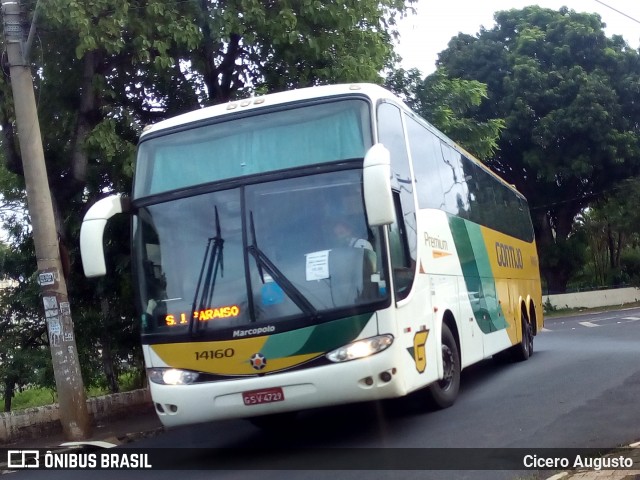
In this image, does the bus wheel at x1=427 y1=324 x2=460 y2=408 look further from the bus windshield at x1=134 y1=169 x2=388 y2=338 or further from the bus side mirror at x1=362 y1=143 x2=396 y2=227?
the bus side mirror at x1=362 y1=143 x2=396 y2=227

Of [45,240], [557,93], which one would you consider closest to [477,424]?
[45,240]

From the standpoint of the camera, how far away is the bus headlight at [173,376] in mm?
8250

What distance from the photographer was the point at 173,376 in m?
8.34

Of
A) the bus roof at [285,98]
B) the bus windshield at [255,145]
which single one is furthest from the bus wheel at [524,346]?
the bus windshield at [255,145]

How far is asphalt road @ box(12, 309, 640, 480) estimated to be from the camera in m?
7.94

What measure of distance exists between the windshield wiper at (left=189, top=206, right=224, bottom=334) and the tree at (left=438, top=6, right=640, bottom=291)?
94.9 feet

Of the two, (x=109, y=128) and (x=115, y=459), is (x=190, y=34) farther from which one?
(x=115, y=459)

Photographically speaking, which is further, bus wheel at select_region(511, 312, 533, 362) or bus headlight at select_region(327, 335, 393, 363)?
bus wheel at select_region(511, 312, 533, 362)

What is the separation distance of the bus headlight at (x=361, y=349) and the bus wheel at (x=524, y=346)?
27.5 feet

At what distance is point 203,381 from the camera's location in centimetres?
818

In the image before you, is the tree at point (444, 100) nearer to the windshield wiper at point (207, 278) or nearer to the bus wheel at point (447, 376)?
the bus wheel at point (447, 376)

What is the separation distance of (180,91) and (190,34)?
199 centimetres

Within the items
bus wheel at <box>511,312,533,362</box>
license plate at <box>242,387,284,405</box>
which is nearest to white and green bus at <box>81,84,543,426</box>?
license plate at <box>242,387,284,405</box>

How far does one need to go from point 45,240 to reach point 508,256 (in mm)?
→ 8154
